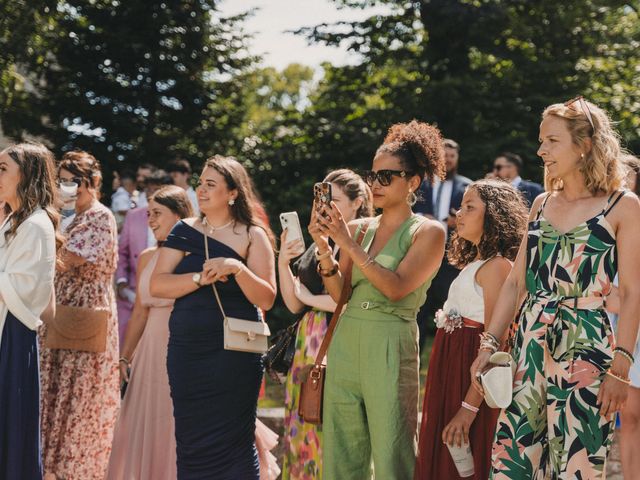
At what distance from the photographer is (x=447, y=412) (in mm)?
4980

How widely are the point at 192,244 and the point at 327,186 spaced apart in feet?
4.18

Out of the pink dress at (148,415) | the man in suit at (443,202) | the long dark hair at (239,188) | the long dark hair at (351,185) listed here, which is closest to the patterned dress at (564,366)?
the long dark hair at (351,185)

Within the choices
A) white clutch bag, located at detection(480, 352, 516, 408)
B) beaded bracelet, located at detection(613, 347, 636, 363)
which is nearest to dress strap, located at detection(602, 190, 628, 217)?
beaded bracelet, located at detection(613, 347, 636, 363)

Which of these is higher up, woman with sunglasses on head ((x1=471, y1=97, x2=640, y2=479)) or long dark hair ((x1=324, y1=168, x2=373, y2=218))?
long dark hair ((x1=324, y1=168, x2=373, y2=218))

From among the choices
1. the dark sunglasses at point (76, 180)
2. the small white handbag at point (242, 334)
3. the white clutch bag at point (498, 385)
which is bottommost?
the white clutch bag at point (498, 385)

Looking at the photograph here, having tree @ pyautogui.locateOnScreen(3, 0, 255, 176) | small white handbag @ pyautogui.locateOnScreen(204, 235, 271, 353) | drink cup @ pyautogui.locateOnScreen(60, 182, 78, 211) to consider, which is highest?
tree @ pyautogui.locateOnScreen(3, 0, 255, 176)

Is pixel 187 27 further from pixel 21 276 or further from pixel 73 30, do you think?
pixel 21 276

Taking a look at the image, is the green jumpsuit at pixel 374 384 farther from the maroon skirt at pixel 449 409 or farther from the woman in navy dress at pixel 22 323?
the woman in navy dress at pixel 22 323

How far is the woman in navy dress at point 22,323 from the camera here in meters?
5.36

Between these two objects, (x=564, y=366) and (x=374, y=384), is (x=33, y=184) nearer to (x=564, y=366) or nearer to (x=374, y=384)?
(x=374, y=384)

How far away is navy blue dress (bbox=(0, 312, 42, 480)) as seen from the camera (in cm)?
532

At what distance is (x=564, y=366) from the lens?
3.93 m

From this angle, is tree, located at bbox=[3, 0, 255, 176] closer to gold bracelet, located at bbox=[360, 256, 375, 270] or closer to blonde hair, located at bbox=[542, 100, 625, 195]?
gold bracelet, located at bbox=[360, 256, 375, 270]

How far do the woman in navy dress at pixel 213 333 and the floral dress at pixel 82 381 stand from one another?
1256 mm
